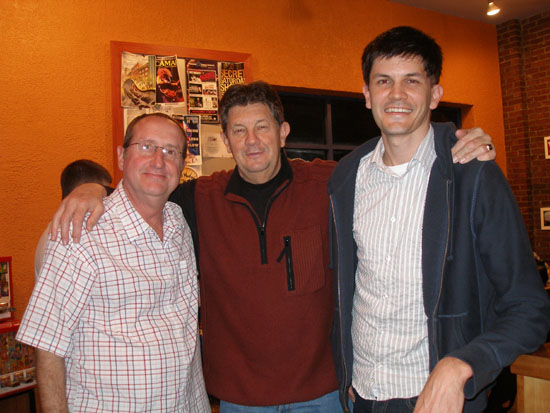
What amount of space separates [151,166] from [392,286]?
0.96m

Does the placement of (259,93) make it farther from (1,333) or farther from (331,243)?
(1,333)

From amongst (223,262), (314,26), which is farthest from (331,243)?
(314,26)

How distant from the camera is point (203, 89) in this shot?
4078mm

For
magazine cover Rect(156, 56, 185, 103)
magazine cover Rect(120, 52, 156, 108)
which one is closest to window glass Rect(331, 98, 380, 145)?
magazine cover Rect(156, 56, 185, 103)

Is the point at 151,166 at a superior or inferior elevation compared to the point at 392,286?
superior

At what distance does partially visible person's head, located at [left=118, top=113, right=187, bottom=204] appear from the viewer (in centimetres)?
164

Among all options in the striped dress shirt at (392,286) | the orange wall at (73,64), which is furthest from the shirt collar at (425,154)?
the orange wall at (73,64)

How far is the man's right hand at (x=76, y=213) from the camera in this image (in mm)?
1447

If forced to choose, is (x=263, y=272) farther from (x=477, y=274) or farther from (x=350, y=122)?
(x=350, y=122)

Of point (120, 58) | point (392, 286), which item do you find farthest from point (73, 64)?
point (392, 286)

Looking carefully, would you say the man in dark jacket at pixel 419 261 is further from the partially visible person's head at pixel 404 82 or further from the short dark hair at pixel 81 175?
the short dark hair at pixel 81 175

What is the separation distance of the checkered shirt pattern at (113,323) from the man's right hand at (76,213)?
3 centimetres

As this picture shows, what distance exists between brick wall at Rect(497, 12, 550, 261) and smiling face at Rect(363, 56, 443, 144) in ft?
18.2

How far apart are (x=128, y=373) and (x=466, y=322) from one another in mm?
1064
